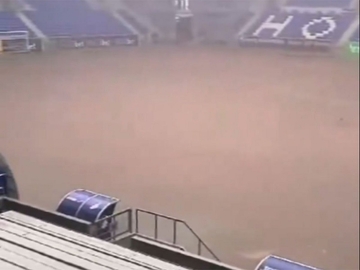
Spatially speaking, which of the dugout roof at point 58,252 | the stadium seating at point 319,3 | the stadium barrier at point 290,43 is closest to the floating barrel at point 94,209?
the dugout roof at point 58,252

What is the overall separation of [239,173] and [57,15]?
1.50 m

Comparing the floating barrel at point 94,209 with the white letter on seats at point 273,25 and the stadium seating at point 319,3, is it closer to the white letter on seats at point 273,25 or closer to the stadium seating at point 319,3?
the white letter on seats at point 273,25

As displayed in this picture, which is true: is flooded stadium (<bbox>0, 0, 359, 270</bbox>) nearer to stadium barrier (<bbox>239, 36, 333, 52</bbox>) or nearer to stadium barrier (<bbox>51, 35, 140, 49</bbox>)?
stadium barrier (<bbox>51, 35, 140, 49</bbox>)

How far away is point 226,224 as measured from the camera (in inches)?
122

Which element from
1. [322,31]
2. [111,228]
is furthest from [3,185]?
[322,31]

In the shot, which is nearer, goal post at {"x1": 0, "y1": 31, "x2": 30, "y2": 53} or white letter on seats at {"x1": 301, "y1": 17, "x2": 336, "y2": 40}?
goal post at {"x1": 0, "y1": 31, "x2": 30, "y2": 53}

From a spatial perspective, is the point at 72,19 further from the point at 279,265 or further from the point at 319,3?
the point at 319,3

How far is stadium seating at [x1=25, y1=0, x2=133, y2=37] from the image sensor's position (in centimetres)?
327

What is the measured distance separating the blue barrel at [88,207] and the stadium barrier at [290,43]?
5164 mm

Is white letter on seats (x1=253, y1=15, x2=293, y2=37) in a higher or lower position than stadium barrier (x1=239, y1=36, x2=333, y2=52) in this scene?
higher

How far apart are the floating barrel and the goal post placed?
585mm

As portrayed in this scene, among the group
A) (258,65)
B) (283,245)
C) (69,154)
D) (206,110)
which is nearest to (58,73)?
(69,154)

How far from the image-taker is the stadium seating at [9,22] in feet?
6.50

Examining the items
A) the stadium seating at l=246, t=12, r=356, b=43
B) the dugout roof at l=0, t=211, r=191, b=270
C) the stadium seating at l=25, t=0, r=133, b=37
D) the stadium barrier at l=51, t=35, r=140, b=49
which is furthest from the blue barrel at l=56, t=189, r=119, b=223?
the stadium seating at l=246, t=12, r=356, b=43
